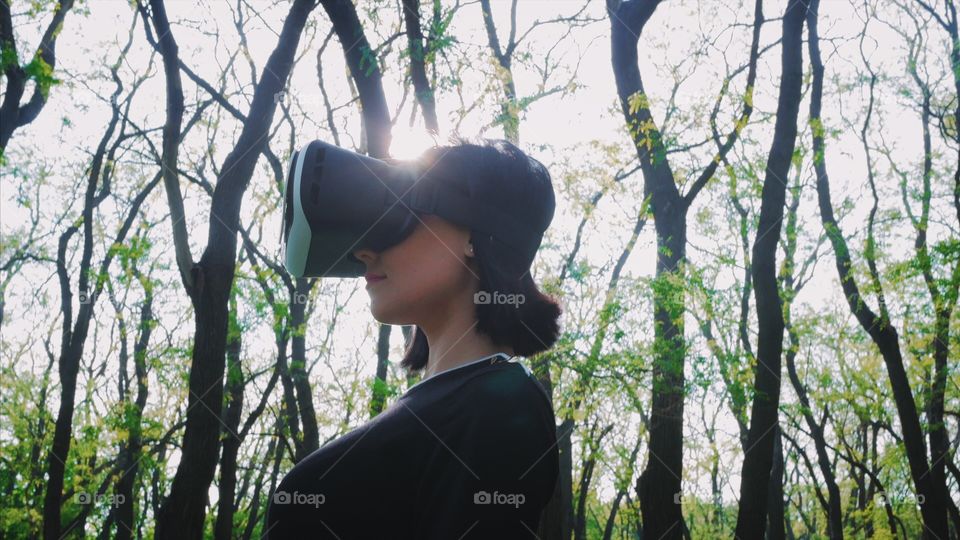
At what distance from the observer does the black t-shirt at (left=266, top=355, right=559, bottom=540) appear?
1.07 metres

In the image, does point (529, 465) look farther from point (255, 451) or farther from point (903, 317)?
point (255, 451)

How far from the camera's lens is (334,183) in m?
1.45

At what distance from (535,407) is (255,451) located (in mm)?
26640

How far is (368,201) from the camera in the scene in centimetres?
144

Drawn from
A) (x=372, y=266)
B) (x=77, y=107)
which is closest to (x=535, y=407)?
(x=372, y=266)

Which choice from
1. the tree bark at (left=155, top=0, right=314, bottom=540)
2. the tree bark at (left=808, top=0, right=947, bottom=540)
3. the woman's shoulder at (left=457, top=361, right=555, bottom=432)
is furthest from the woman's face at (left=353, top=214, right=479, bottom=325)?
the tree bark at (left=808, top=0, right=947, bottom=540)
